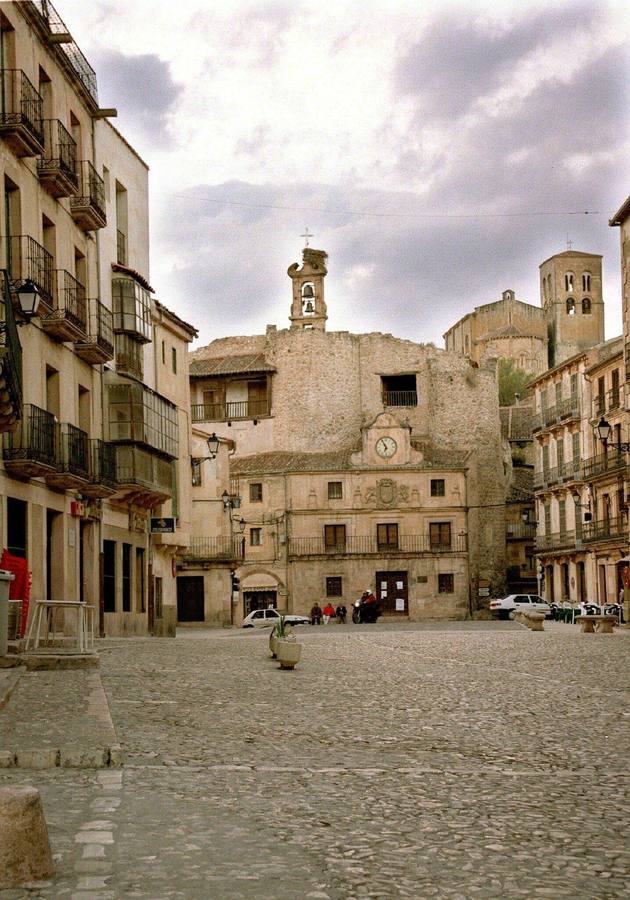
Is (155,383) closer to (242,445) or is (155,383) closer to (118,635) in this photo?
(118,635)

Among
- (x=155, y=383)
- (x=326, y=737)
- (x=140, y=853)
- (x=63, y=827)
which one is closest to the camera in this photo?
(x=140, y=853)

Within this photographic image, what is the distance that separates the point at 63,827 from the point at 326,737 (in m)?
3.99

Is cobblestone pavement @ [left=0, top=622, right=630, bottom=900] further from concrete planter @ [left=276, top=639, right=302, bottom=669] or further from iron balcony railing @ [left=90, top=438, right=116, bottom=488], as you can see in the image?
iron balcony railing @ [left=90, top=438, right=116, bottom=488]

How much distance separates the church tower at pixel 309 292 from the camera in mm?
76125

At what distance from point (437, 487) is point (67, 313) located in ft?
149

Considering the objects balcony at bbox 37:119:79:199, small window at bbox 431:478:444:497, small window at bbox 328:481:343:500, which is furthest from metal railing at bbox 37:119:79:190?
small window at bbox 431:478:444:497

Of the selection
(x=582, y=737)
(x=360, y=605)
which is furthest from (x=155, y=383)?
(x=582, y=737)

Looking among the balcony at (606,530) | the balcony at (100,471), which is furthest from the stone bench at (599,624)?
the balcony at (606,530)

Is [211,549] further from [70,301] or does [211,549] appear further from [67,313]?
[67,313]

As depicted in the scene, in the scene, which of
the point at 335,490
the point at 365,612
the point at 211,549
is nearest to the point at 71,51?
the point at 211,549

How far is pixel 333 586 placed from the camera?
6950 cm

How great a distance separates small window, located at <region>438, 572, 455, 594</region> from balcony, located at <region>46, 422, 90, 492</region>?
42.0 m

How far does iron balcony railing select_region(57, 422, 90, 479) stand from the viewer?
89.7 feet

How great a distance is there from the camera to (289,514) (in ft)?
230
